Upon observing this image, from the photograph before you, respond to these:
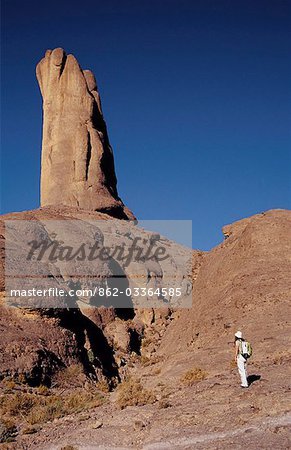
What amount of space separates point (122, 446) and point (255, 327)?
9297 millimetres

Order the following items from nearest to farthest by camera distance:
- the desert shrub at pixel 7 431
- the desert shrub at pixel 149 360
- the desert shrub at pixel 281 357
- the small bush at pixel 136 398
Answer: the desert shrub at pixel 7 431 < the small bush at pixel 136 398 < the desert shrub at pixel 281 357 < the desert shrub at pixel 149 360

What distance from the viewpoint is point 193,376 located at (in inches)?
673

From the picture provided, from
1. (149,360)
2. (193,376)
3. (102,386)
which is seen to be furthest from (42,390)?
(149,360)

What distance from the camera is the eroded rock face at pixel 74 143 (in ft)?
169

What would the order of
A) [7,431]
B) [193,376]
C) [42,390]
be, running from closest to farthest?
[7,431] < [193,376] < [42,390]

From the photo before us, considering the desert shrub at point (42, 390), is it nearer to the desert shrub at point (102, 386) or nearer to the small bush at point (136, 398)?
the desert shrub at point (102, 386)

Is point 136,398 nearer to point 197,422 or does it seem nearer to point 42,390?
point 197,422

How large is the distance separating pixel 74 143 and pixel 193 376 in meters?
40.0

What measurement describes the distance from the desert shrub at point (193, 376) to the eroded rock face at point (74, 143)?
3350 cm

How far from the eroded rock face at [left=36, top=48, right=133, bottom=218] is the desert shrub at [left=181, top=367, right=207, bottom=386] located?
110 ft

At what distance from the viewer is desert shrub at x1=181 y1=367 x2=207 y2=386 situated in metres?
16.8

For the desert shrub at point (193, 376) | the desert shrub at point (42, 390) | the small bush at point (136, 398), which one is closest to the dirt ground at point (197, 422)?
the small bush at point (136, 398)

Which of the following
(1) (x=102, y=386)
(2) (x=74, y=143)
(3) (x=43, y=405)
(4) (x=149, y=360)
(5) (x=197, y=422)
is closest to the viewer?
(5) (x=197, y=422)

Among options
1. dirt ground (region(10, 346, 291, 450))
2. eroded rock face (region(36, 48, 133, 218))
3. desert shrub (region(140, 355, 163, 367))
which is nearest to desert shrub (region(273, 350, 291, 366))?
dirt ground (region(10, 346, 291, 450))
